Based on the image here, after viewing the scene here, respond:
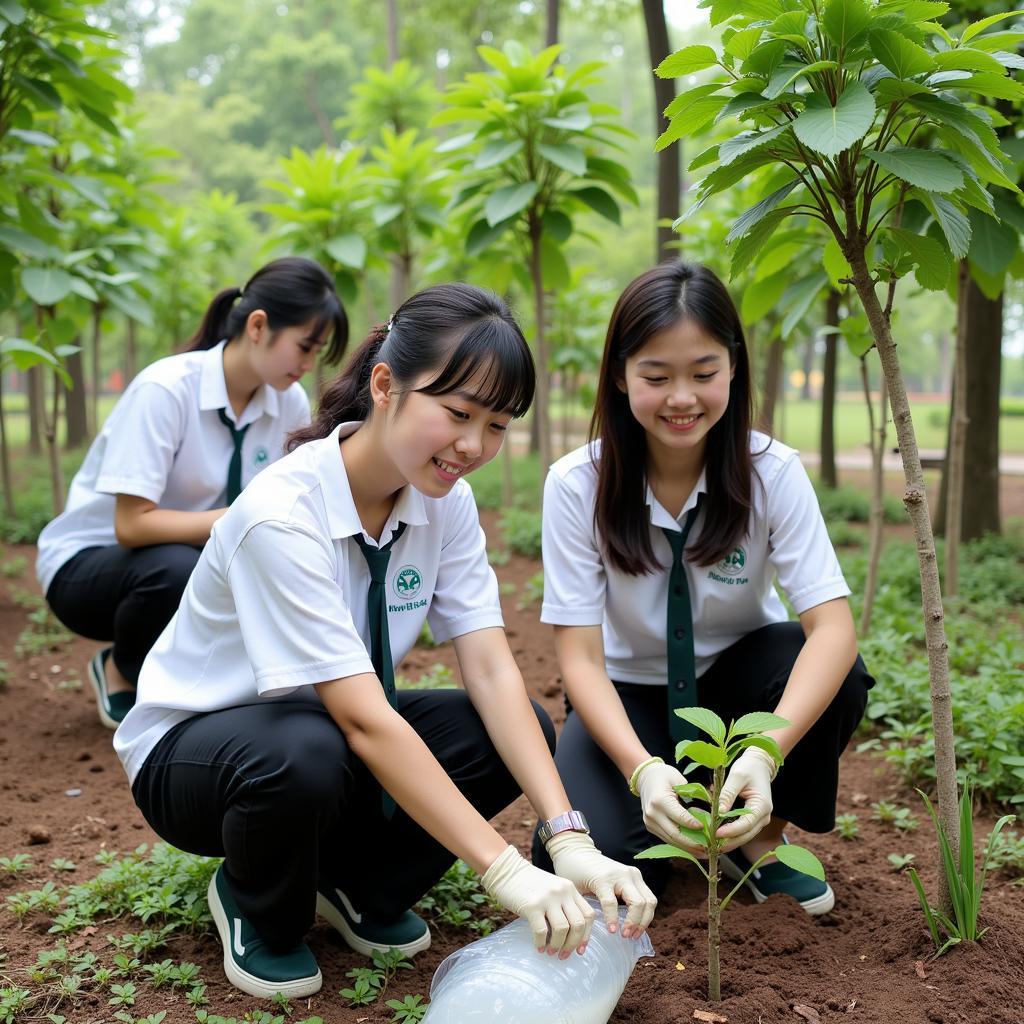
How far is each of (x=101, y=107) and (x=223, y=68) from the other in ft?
90.4

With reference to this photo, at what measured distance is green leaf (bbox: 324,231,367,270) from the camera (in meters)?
5.20

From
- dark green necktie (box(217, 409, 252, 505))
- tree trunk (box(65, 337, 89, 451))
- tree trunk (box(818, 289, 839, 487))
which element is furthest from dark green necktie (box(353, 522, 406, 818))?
tree trunk (box(65, 337, 89, 451))

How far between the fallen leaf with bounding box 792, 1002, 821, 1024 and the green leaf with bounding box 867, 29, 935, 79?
1462 mm

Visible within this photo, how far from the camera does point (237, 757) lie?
1820 mm

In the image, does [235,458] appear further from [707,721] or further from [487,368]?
[707,721]

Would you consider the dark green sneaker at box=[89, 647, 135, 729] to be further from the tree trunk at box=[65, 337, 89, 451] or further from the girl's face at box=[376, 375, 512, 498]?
the tree trunk at box=[65, 337, 89, 451]

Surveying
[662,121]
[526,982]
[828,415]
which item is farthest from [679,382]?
[828,415]

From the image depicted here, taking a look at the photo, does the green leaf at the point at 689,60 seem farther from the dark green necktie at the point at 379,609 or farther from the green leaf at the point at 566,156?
the green leaf at the point at 566,156

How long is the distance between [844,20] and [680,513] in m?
1.03

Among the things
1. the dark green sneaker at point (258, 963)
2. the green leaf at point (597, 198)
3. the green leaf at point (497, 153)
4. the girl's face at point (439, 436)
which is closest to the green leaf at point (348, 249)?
the green leaf at point (497, 153)

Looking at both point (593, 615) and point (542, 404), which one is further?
point (542, 404)

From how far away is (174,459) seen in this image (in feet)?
10.5

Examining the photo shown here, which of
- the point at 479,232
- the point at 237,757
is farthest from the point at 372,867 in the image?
the point at 479,232

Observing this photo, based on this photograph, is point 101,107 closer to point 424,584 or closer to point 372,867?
point 424,584
